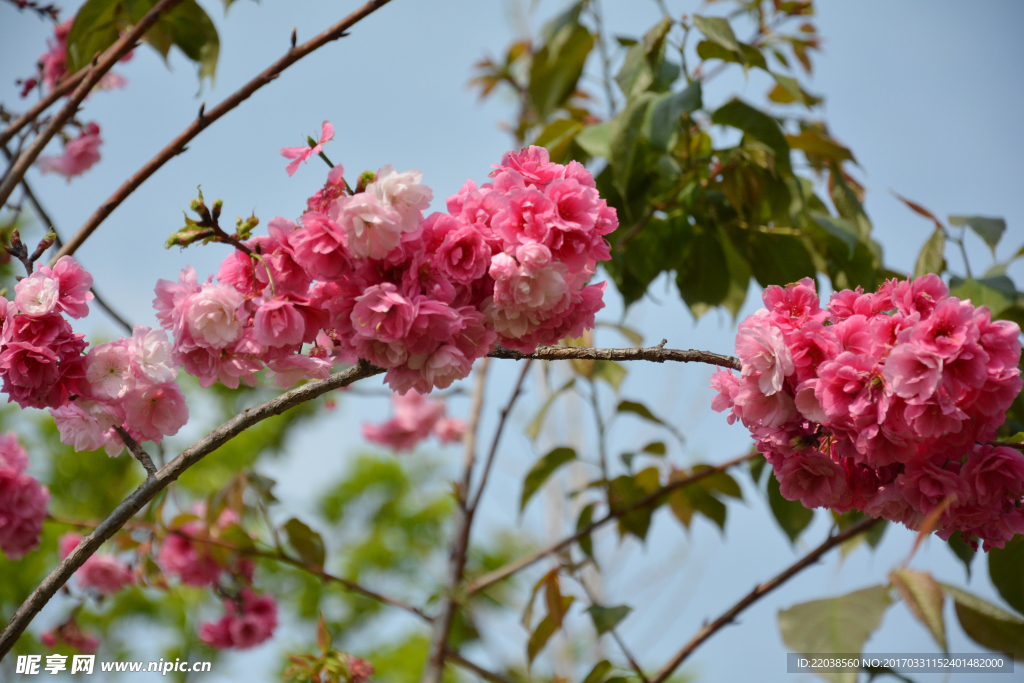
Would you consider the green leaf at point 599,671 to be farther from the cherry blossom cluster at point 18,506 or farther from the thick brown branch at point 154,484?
the cherry blossom cluster at point 18,506

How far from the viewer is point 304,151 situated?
861mm

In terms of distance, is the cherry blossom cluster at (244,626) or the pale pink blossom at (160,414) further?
the cherry blossom cluster at (244,626)

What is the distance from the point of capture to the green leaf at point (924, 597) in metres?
0.74

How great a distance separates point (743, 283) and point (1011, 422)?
0.63 meters

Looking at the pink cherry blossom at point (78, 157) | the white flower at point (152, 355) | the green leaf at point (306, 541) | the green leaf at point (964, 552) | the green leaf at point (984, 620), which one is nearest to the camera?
the green leaf at point (984, 620)

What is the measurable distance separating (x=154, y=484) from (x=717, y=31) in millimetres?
1383

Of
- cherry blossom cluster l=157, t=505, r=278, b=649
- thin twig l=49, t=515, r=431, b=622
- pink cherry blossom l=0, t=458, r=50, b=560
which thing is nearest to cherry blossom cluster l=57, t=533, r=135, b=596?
cherry blossom cluster l=157, t=505, r=278, b=649

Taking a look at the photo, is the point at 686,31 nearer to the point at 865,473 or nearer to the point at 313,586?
the point at 865,473

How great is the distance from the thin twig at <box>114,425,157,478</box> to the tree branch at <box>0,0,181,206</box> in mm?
572

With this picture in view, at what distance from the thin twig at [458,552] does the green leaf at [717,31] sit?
1.33m

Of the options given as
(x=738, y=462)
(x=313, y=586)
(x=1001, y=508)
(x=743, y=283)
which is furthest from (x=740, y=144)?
(x=313, y=586)

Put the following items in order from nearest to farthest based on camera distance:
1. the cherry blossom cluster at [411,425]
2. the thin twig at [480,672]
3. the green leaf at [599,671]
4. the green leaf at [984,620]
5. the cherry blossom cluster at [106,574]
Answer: the green leaf at [984,620] → the green leaf at [599,671] → the thin twig at [480,672] → the cherry blossom cluster at [106,574] → the cherry blossom cluster at [411,425]

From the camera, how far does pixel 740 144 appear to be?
1.63 metres

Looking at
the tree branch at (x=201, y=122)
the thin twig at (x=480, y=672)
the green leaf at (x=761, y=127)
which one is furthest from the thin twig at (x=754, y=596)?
the tree branch at (x=201, y=122)
